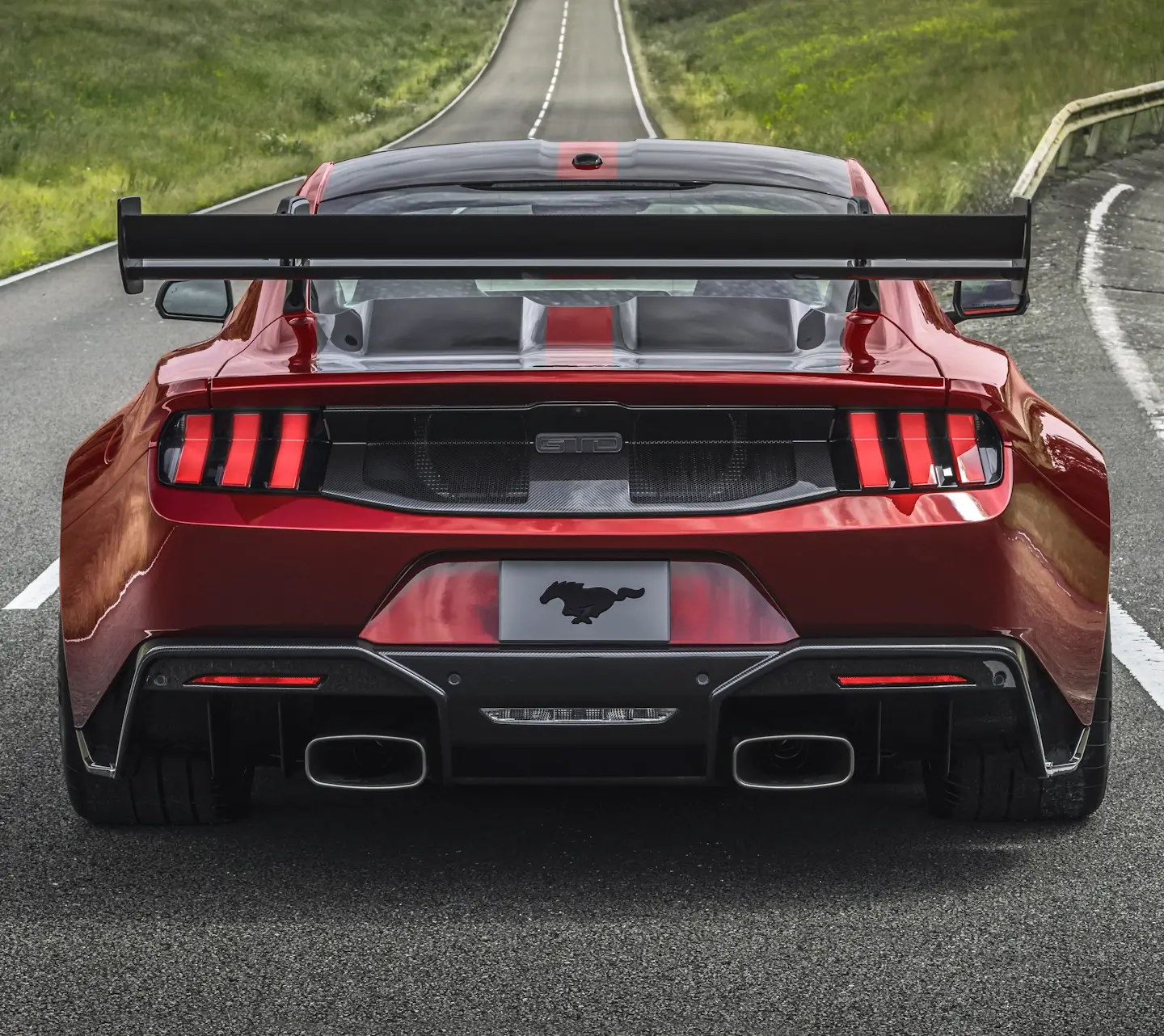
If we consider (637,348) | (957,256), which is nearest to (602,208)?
(637,348)

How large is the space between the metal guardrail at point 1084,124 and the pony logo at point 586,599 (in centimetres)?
1526

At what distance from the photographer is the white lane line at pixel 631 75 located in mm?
43562

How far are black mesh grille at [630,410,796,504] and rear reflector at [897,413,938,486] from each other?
0.74ft

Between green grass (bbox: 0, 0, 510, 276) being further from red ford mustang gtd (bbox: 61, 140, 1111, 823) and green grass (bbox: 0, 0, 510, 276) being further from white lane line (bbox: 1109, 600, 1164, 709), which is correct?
red ford mustang gtd (bbox: 61, 140, 1111, 823)

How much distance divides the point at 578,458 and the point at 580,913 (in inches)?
37.4

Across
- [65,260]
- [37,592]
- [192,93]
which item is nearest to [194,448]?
[37,592]

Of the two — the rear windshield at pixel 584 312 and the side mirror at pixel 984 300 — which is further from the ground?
the rear windshield at pixel 584 312

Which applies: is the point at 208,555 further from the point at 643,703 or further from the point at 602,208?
the point at 602,208

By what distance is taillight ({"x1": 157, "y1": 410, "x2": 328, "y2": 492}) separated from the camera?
351 centimetres

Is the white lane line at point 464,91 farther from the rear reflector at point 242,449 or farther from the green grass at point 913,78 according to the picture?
the rear reflector at point 242,449

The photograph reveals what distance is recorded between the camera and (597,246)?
3.63 m

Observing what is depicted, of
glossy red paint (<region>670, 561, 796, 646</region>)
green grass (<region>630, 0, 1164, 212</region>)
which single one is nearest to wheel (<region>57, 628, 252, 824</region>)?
glossy red paint (<region>670, 561, 796, 646</region>)

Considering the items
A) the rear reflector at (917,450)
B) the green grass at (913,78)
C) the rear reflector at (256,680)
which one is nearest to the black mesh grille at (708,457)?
the rear reflector at (917,450)

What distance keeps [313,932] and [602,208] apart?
1.98 metres
